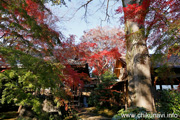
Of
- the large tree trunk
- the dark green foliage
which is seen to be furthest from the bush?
the dark green foliage

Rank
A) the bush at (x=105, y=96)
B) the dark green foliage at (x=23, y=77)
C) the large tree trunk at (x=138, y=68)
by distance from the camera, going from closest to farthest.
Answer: the dark green foliage at (x=23, y=77)
the large tree trunk at (x=138, y=68)
the bush at (x=105, y=96)

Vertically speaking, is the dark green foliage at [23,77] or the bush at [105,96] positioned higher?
the dark green foliage at [23,77]

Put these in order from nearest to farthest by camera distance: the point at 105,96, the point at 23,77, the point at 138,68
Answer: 1. the point at 23,77
2. the point at 138,68
3. the point at 105,96

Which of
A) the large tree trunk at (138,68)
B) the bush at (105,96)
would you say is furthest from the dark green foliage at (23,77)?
the bush at (105,96)

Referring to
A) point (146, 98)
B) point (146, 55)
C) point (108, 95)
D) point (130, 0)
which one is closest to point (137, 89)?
point (146, 98)

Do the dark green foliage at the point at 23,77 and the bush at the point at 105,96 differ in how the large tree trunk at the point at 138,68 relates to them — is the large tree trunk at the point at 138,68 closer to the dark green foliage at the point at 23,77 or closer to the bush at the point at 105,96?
the dark green foliage at the point at 23,77

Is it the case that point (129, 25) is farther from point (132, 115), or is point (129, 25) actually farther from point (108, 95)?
point (108, 95)

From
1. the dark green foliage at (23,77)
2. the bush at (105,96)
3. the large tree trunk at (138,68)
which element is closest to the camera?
the dark green foliage at (23,77)

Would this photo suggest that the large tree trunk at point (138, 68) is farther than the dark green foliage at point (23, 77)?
Yes

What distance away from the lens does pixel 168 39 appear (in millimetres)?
4559

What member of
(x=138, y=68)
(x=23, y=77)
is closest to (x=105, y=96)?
(x=138, y=68)

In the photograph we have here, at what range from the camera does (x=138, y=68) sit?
12.1 ft

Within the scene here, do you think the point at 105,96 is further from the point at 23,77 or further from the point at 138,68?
the point at 23,77

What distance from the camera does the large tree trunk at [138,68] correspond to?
11.3 ft
